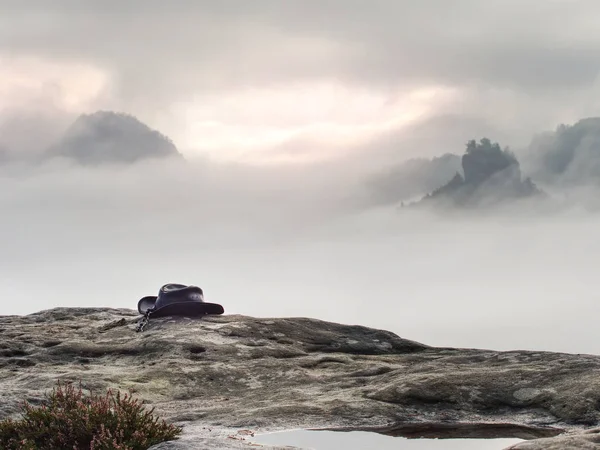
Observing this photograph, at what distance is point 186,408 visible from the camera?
51.2ft

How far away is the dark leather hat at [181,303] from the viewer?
25.6 m

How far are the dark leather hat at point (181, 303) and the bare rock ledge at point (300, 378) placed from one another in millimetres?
966

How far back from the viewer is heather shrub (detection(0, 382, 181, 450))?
10859 millimetres

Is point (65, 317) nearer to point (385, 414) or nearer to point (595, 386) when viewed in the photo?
point (385, 414)

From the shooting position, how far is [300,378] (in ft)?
59.9

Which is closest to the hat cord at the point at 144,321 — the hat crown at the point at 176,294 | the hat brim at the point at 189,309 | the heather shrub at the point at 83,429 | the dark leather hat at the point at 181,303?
the dark leather hat at the point at 181,303

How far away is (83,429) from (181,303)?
1467cm

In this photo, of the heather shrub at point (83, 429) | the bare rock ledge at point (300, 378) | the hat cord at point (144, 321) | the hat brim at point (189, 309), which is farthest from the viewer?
the hat brim at point (189, 309)

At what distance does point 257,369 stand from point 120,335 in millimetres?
5969

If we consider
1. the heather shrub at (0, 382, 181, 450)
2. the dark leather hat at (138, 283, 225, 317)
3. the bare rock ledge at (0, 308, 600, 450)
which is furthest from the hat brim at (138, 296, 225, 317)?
the heather shrub at (0, 382, 181, 450)

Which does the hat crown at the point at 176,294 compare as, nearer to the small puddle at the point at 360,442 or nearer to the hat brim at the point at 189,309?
the hat brim at the point at 189,309

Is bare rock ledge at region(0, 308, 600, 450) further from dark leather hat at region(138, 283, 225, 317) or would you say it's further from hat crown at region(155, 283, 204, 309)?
hat crown at region(155, 283, 204, 309)

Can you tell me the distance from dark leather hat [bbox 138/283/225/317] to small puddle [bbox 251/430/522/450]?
1355 centimetres

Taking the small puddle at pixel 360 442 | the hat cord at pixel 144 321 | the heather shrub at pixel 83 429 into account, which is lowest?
the small puddle at pixel 360 442
